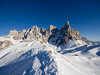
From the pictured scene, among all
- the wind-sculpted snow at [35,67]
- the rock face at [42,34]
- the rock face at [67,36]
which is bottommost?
the wind-sculpted snow at [35,67]

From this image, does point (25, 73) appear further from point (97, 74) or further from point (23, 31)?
point (23, 31)

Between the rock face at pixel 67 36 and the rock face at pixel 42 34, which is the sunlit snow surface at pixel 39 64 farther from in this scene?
the rock face at pixel 42 34

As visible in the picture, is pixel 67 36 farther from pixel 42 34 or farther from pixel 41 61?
pixel 41 61

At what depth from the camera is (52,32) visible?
13675cm

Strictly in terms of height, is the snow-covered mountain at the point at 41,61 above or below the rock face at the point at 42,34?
below

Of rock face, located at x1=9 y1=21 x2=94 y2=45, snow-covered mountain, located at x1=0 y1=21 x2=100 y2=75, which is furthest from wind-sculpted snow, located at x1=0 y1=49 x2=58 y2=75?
rock face, located at x1=9 y1=21 x2=94 y2=45

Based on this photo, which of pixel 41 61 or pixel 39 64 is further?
pixel 41 61

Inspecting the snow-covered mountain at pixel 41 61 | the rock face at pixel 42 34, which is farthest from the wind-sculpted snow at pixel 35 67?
the rock face at pixel 42 34

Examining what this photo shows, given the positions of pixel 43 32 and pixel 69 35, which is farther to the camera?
pixel 43 32

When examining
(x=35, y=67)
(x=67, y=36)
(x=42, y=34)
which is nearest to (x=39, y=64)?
(x=35, y=67)

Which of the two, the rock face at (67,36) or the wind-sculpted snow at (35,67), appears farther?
the rock face at (67,36)

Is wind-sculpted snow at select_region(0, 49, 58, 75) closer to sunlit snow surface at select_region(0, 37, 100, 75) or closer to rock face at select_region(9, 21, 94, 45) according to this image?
sunlit snow surface at select_region(0, 37, 100, 75)

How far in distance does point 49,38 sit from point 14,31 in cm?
8072

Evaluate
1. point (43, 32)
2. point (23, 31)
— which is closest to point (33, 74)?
point (43, 32)
